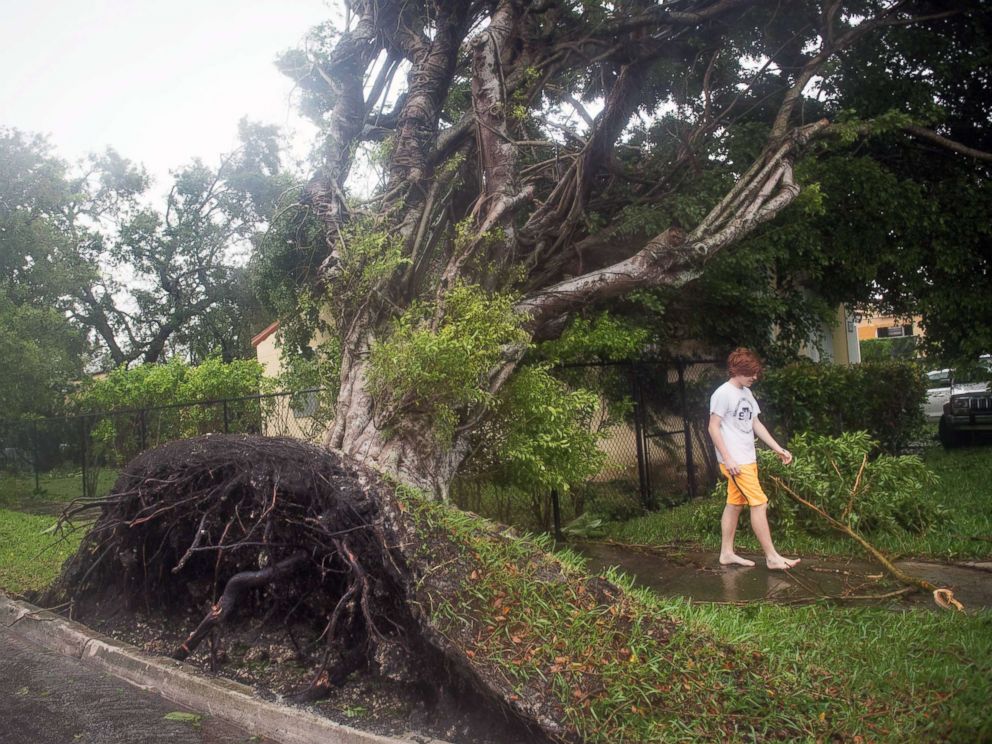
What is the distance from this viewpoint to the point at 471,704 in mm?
3584

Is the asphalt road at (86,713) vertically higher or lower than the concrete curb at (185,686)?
lower

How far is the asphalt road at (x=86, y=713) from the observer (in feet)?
12.5

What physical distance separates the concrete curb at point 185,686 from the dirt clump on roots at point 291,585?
119 mm

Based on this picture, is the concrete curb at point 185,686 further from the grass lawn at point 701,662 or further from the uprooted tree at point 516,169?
the uprooted tree at point 516,169

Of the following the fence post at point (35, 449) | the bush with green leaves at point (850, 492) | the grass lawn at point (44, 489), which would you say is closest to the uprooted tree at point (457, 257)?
the bush with green leaves at point (850, 492)

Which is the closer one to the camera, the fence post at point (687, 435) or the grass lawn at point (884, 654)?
the grass lawn at point (884, 654)

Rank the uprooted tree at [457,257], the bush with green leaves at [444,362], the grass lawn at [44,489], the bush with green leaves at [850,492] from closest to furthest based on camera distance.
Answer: the uprooted tree at [457,257] < the bush with green leaves at [444,362] < the bush with green leaves at [850,492] < the grass lawn at [44,489]

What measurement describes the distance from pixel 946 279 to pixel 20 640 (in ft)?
37.0

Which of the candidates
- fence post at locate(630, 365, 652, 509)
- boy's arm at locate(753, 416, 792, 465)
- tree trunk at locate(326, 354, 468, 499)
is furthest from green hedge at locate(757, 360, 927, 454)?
tree trunk at locate(326, 354, 468, 499)

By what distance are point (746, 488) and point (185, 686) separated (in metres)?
3.97

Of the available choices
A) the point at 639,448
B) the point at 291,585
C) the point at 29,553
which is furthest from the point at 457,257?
the point at 29,553

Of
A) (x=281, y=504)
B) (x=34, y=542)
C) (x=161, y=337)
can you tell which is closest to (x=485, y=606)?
(x=281, y=504)

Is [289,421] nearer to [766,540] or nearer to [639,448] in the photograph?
[639,448]

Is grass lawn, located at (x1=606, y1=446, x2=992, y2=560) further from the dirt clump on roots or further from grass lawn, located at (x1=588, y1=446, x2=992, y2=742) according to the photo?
the dirt clump on roots
